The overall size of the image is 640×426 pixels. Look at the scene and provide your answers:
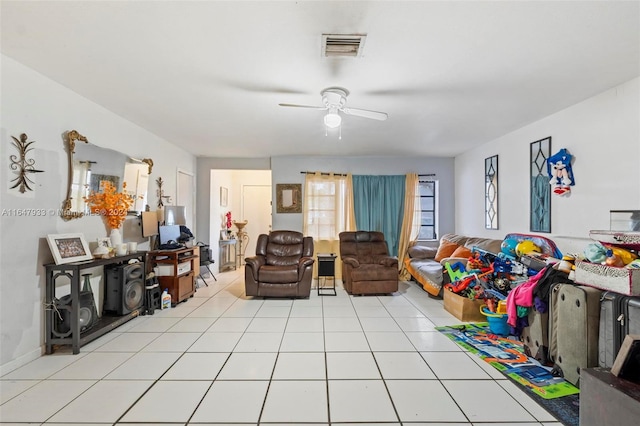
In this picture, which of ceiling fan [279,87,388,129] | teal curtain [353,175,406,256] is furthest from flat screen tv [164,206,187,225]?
teal curtain [353,175,406,256]

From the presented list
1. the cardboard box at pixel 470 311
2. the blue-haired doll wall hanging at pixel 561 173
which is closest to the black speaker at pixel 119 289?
the cardboard box at pixel 470 311

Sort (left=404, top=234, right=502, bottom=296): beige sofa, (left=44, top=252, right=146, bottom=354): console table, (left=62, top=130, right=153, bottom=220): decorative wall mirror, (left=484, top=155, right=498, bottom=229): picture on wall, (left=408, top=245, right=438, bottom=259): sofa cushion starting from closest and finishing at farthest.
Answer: (left=44, top=252, right=146, bottom=354): console table < (left=62, top=130, right=153, bottom=220): decorative wall mirror < (left=404, top=234, right=502, bottom=296): beige sofa < (left=484, top=155, right=498, bottom=229): picture on wall < (left=408, top=245, right=438, bottom=259): sofa cushion

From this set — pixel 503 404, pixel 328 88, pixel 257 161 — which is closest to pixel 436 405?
pixel 503 404

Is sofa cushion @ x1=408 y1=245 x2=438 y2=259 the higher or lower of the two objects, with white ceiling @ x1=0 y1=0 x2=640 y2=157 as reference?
lower

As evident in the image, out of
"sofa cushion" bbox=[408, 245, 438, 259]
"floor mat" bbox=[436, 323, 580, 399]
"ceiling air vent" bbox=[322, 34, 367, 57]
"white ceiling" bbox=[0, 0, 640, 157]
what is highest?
"white ceiling" bbox=[0, 0, 640, 157]

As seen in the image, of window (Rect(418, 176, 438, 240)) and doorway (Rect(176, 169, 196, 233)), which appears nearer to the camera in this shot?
doorway (Rect(176, 169, 196, 233))

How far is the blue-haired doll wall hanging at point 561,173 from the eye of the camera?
3.19m

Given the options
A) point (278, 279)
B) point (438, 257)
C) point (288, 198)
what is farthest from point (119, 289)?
point (438, 257)

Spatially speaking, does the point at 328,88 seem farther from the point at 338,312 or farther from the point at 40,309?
the point at 40,309

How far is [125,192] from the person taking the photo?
12.0 ft

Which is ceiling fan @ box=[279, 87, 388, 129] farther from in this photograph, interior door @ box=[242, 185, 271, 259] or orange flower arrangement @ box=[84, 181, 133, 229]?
interior door @ box=[242, 185, 271, 259]

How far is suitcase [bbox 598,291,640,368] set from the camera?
5.83 ft

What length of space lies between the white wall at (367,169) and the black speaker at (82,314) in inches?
136

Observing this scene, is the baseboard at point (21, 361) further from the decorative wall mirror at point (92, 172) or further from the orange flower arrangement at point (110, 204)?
the orange flower arrangement at point (110, 204)
